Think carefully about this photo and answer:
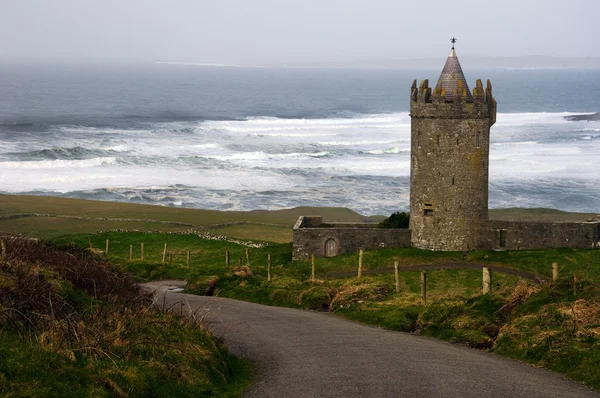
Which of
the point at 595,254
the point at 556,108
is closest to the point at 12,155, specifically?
the point at 595,254

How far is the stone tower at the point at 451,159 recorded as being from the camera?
1339 inches

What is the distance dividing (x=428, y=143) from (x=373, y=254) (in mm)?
4605

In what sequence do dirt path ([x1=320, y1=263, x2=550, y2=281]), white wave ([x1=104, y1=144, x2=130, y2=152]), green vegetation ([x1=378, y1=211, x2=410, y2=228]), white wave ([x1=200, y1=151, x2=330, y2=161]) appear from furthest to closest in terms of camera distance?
white wave ([x1=104, y1=144, x2=130, y2=152]) < white wave ([x1=200, y1=151, x2=330, y2=161]) < green vegetation ([x1=378, y1=211, x2=410, y2=228]) < dirt path ([x1=320, y1=263, x2=550, y2=281])

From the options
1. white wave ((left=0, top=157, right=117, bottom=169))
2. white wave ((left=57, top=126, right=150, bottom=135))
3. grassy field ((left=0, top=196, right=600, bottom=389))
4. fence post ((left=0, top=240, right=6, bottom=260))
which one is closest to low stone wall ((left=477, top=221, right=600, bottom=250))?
grassy field ((left=0, top=196, right=600, bottom=389))

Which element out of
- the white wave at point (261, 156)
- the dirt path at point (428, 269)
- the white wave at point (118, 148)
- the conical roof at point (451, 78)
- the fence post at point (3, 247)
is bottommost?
the dirt path at point (428, 269)

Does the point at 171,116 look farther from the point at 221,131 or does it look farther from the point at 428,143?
the point at 428,143

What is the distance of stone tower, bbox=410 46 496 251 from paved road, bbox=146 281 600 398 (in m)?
15.1

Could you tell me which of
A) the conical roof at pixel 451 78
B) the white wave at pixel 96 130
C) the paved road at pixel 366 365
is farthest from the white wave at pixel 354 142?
the paved road at pixel 366 365

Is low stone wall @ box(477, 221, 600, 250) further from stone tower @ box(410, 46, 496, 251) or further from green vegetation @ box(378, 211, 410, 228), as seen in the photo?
green vegetation @ box(378, 211, 410, 228)

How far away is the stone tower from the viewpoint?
34.0m

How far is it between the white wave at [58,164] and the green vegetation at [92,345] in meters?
57.7

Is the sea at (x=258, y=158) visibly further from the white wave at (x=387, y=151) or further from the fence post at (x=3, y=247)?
the fence post at (x=3, y=247)

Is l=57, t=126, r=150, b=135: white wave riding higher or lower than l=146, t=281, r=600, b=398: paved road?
higher

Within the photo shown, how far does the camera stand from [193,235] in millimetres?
41500
